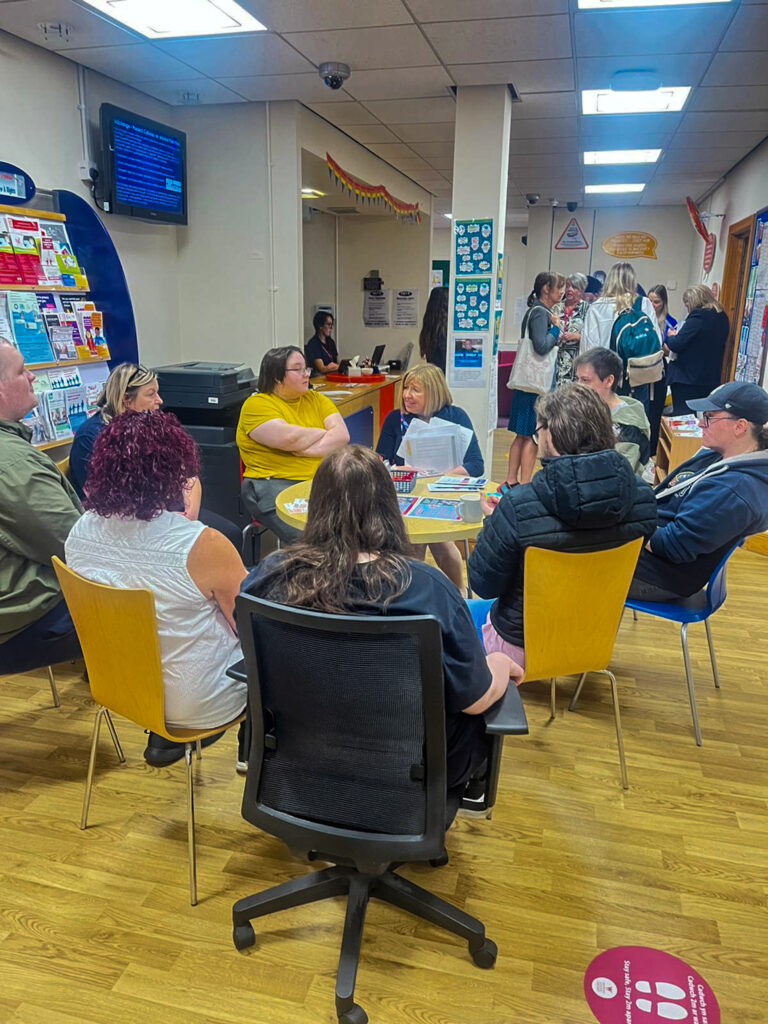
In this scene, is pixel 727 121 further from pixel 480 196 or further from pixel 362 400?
pixel 362 400

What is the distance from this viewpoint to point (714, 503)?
2.37 meters

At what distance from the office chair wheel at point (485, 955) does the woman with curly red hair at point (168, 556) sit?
0.81 meters

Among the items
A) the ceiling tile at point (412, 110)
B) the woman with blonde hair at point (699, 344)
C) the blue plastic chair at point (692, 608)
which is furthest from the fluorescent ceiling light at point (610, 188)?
the blue plastic chair at point (692, 608)

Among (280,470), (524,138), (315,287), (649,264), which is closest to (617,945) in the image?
(280,470)

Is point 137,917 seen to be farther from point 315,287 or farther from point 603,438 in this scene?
point 315,287

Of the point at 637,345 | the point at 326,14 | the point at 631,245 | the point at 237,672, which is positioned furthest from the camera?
the point at 631,245

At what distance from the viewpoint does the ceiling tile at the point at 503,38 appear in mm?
3367

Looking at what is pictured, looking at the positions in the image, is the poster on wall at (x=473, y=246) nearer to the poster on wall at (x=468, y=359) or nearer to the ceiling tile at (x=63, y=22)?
the poster on wall at (x=468, y=359)

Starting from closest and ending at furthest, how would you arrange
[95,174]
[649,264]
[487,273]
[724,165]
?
1. [95,174]
2. [487,273]
3. [724,165]
4. [649,264]

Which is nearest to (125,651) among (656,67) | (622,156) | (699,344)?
(656,67)

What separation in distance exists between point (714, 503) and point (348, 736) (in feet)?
5.10

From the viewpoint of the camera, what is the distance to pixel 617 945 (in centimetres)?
Answer: 175

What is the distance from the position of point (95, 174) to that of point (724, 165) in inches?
235

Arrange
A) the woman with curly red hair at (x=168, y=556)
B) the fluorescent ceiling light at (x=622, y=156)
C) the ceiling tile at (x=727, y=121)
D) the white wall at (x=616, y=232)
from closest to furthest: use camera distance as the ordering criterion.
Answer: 1. the woman with curly red hair at (x=168, y=556)
2. the ceiling tile at (x=727, y=121)
3. the fluorescent ceiling light at (x=622, y=156)
4. the white wall at (x=616, y=232)
